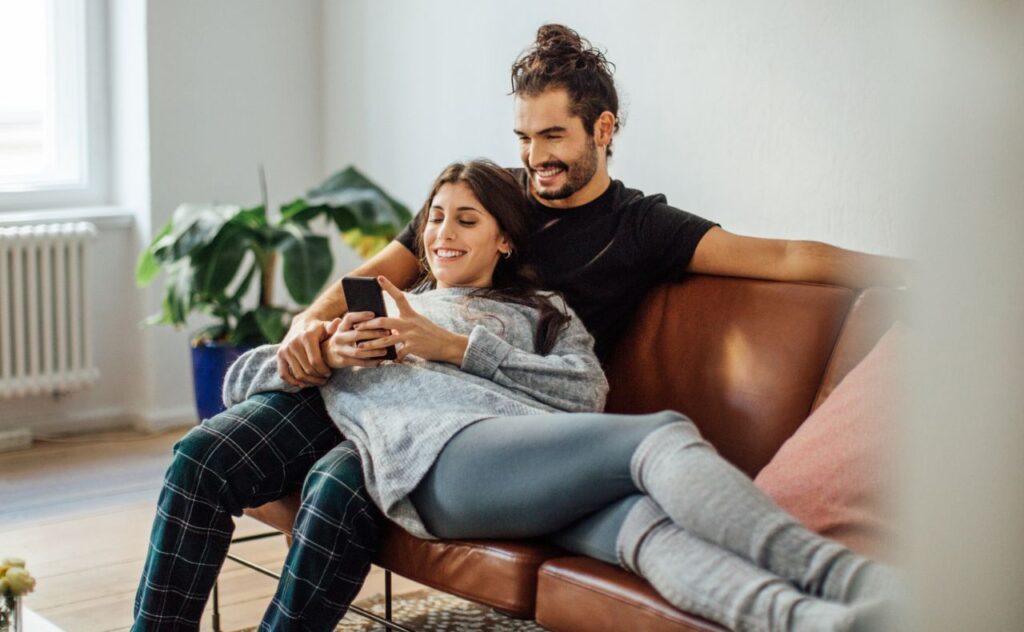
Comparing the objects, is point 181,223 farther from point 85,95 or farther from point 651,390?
point 651,390

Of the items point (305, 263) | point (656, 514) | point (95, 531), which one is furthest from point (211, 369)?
point (656, 514)

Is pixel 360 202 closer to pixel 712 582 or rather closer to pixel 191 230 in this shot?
pixel 191 230

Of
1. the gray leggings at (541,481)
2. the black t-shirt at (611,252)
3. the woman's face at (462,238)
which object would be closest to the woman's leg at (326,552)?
the gray leggings at (541,481)

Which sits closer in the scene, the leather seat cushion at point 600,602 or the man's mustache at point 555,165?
the leather seat cushion at point 600,602

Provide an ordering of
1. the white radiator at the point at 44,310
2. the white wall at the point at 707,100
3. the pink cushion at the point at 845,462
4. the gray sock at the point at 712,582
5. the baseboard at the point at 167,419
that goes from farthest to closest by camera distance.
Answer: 1. the baseboard at the point at 167,419
2. the white radiator at the point at 44,310
3. the white wall at the point at 707,100
4. the pink cushion at the point at 845,462
5. the gray sock at the point at 712,582

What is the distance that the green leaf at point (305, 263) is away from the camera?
3797 millimetres

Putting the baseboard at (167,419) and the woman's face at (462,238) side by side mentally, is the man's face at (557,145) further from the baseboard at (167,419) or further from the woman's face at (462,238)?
the baseboard at (167,419)

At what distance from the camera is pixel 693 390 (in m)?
2.36

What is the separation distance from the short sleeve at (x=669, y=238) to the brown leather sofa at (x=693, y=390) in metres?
0.05

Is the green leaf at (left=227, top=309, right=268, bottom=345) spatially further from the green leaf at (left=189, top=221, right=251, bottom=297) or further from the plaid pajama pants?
the plaid pajama pants

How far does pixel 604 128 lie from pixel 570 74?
131 mm

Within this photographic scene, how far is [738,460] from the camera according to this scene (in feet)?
7.43

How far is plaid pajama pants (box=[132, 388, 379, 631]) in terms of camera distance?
79.1 inches

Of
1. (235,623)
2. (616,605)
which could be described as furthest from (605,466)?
(235,623)
